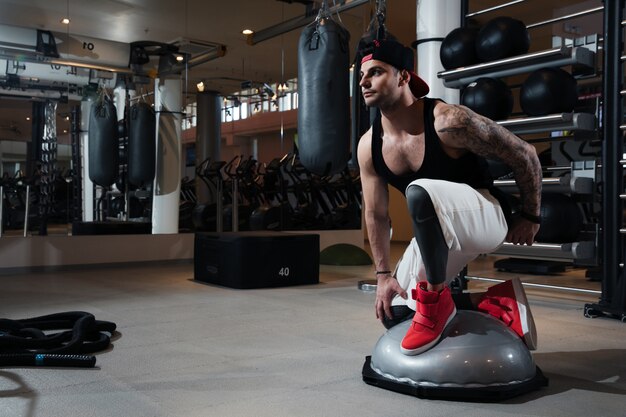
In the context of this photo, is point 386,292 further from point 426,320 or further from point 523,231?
point 523,231

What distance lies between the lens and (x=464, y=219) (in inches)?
76.7

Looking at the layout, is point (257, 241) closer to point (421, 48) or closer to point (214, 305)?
point (214, 305)

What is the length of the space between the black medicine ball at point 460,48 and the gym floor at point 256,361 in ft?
5.40

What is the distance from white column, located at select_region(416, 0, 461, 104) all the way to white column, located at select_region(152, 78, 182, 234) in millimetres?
3012

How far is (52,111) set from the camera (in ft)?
18.1

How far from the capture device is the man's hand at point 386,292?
217 cm

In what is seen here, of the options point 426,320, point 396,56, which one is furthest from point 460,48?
point 426,320

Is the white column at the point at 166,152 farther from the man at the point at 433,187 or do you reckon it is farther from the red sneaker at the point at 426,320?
the red sneaker at the point at 426,320

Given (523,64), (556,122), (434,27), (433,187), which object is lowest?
(433,187)

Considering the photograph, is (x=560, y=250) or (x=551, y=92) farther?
(x=560, y=250)

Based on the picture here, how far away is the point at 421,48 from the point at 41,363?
11.1 feet

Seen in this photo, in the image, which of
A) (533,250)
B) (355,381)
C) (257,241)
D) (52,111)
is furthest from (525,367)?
(52,111)

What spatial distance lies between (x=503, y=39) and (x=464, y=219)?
225 centimetres

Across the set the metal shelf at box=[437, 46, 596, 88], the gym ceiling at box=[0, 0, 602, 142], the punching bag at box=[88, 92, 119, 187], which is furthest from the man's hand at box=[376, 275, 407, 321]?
the gym ceiling at box=[0, 0, 602, 142]
